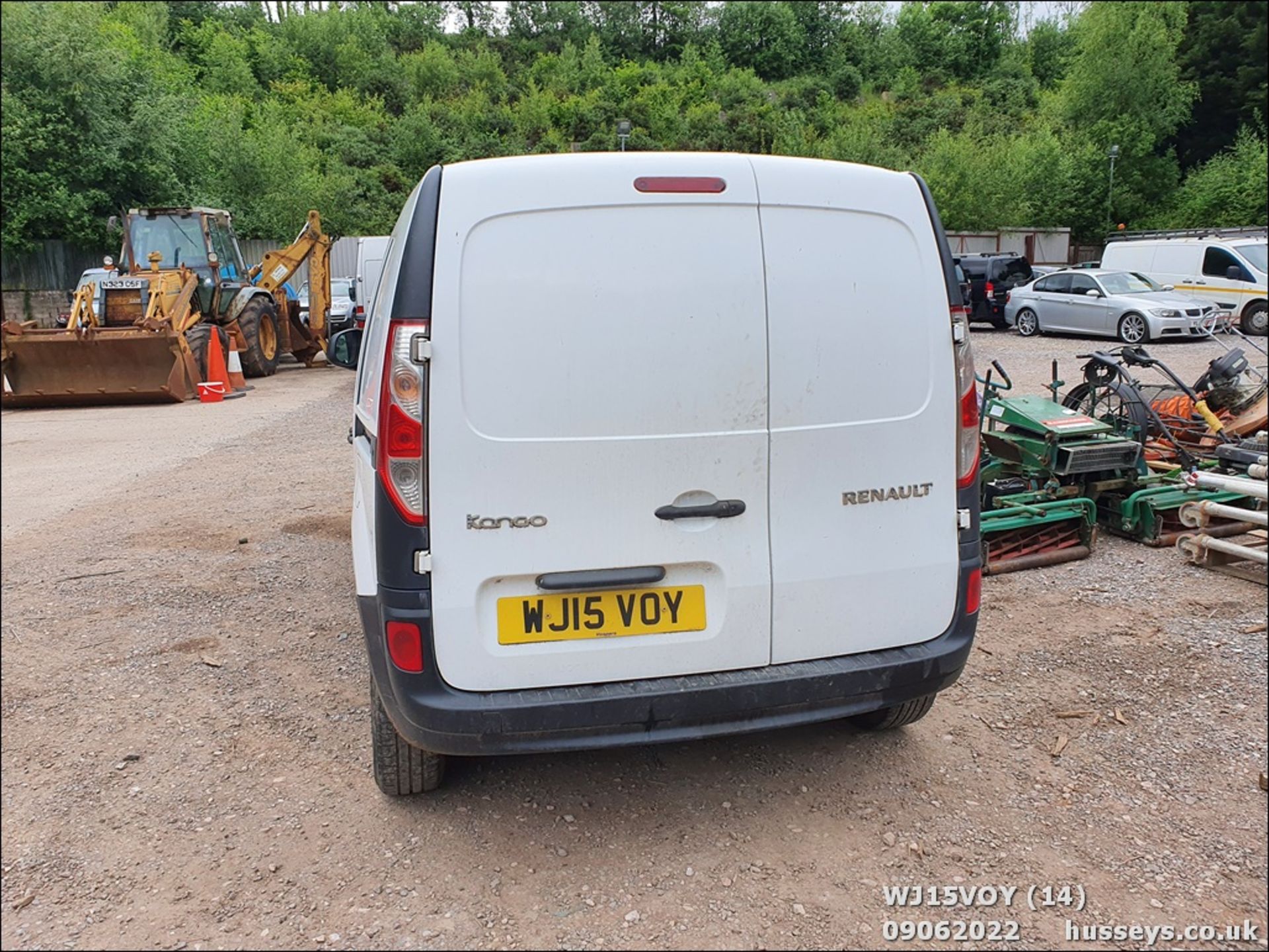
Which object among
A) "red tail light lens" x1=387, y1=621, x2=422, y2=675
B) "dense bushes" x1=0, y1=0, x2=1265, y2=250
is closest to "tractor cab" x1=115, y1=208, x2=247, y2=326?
"dense bushes" x1=0, y1=0, x2=1265, y2=250

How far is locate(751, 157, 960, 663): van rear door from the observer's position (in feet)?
8.62

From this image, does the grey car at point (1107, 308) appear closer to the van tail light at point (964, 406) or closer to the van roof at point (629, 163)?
the van tail light at point (964, 406)

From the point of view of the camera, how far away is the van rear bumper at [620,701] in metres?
2.51

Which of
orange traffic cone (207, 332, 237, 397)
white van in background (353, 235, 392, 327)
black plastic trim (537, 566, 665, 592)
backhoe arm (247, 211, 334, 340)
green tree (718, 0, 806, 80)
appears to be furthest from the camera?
green tree (718, 0, 806, 80)

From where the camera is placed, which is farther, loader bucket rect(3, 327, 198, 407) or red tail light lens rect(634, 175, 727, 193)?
loader bucket rect(3, 327, 198, 407)

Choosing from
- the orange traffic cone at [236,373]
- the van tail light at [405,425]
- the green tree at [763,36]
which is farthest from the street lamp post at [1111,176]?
the green tree at [763,36]

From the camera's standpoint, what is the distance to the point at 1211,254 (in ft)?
57.3

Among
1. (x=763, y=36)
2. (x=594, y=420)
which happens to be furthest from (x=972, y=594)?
(x=763, y=36)

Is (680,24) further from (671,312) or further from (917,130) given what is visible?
(671,312)

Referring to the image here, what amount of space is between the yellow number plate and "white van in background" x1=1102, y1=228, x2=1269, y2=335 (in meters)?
16.8

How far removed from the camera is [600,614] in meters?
2.57

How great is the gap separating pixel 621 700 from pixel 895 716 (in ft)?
4.29

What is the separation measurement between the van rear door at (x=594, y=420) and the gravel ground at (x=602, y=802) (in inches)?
25.6

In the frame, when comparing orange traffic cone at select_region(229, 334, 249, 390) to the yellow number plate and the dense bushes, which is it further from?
the yellow number plate
